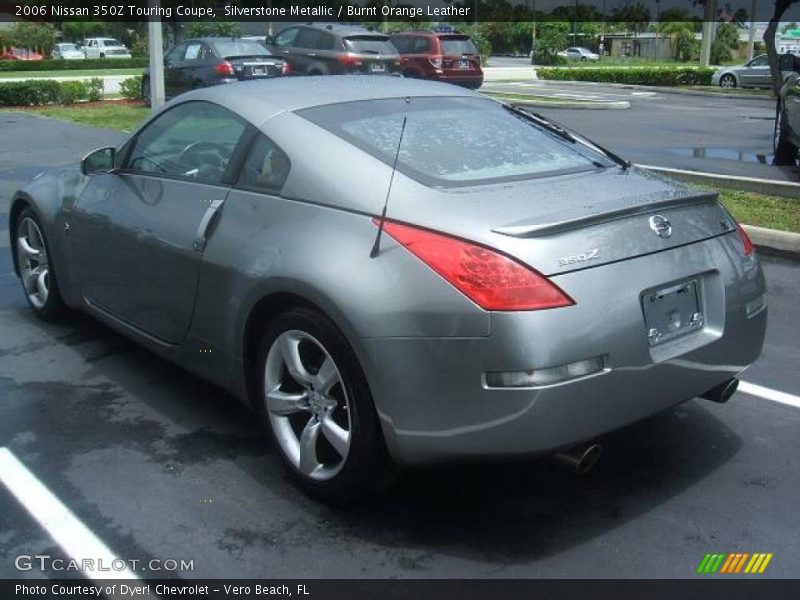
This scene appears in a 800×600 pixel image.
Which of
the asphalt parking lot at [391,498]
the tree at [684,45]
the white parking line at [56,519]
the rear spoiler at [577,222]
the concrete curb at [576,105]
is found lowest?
the white parking line at [56,519]

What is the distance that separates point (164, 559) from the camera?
10.5 ft

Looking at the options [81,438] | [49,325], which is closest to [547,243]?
[81,438]

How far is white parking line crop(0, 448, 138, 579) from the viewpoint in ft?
10.5

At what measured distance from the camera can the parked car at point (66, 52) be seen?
182 feet

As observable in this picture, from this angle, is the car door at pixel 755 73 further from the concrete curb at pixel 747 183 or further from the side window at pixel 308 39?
the concrete curb at pixel 747 183

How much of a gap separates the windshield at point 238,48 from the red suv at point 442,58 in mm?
5770

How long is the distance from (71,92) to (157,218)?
67.6 ft

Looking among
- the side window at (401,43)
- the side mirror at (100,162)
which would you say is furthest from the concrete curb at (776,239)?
the side window at (401,43)

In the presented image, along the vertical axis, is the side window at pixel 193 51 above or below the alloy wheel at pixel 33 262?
above

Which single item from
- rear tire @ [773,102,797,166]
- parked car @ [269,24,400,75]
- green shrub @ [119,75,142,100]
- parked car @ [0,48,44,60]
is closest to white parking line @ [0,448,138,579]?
rear tire @ [773,102,797,166]

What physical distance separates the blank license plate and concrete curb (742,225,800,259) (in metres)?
4.23

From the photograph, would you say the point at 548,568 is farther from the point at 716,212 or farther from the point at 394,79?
the point at 394,79

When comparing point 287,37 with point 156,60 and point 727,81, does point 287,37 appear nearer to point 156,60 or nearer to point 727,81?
point 156,60

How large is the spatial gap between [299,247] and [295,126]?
64 centimetres
